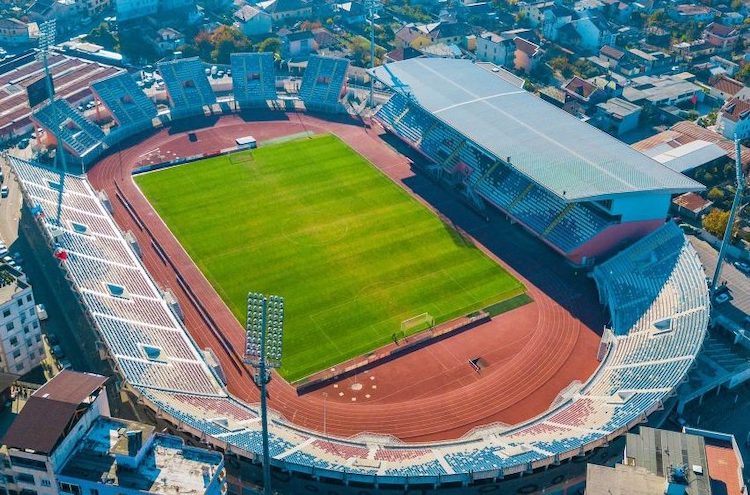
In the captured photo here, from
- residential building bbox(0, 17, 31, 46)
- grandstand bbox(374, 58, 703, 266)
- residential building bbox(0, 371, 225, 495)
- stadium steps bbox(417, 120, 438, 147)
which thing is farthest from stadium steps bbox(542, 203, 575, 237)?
residential building bbox(0, 17, 31, 46)

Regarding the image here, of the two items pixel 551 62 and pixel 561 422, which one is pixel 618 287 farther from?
pixel 551 62

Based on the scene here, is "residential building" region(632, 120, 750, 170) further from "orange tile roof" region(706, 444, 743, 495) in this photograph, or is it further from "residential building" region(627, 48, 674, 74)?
"orange tile roof" region(706, 444, 743, 495)

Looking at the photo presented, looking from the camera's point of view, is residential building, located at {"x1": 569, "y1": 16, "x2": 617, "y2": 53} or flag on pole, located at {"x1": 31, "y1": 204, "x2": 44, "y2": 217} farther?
residential building, located at {"x1": 569, "y1": 16, "x2": 617, "y2": 53}

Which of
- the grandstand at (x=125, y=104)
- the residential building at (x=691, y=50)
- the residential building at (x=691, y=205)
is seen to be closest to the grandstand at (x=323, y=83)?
the grandstand at (x=125, y=104)

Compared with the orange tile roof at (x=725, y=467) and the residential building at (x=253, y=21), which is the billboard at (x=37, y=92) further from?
the orange tile roof at (x=725, y=467)

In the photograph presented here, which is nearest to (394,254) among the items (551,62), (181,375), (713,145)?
(181,375)

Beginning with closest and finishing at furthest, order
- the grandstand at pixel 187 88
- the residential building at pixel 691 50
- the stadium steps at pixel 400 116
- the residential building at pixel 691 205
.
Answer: the residential building at pixel 691 205 < the stadium steps at pixel 400 116 < the grandstand at pixel 187 88 < the residential building at pixel 691 50
